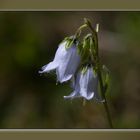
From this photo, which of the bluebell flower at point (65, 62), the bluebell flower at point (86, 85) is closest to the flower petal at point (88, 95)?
the bluebell flower at point (86, 85)

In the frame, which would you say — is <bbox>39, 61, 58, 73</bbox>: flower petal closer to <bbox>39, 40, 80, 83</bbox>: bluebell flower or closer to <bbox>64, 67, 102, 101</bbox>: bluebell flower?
<bbox>39, 40, 80, 83</bbox>: bluebell flower

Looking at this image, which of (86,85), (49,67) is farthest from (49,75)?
(86,85)

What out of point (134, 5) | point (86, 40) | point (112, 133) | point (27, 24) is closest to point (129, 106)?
point (112, 133)

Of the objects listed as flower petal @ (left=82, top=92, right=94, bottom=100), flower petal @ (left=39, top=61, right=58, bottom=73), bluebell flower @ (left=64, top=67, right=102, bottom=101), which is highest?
flower petal @ (left=39, top=61, right=58, bottom=73)

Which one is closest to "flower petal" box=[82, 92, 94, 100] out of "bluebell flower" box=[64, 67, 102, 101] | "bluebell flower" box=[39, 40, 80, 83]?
"bluebell flower" box=[64, 67, 102, 101]

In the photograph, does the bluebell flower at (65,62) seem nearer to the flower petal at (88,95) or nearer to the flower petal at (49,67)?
the flower petal at (49,67)

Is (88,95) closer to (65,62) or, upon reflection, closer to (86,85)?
(86,85)

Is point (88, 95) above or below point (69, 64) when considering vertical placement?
below
